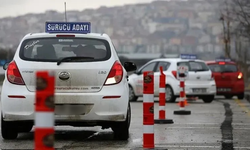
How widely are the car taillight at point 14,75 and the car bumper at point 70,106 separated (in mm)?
69

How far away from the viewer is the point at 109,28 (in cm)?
15112

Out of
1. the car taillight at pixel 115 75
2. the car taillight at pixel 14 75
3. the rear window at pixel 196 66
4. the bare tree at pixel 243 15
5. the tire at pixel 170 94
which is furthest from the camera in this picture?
the bare tree at pixel 243 15

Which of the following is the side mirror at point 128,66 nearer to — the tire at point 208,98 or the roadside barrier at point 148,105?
the roadside barrier at point 148,105

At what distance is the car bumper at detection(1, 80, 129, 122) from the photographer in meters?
10.0

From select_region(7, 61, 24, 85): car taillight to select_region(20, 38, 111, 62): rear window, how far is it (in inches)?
9.6

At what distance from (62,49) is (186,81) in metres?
13.4

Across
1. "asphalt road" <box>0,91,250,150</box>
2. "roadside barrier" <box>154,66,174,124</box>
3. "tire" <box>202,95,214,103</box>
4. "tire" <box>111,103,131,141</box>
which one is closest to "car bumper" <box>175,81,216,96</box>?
"tire" <box>202,95,214,103</box>

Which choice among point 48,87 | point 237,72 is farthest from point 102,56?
point 237,72

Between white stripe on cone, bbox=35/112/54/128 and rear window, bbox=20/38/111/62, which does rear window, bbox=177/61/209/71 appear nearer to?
rear window, bbox=20/38/111/62

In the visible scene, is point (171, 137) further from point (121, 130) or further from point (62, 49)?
point (62, 49)

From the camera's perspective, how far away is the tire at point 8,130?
33.7 ft

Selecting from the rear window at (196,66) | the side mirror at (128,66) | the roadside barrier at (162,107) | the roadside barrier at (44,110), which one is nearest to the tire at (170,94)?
the rear window at (196,66)

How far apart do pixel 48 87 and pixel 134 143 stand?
527cm

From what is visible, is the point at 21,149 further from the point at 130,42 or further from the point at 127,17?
the point at 127,17
